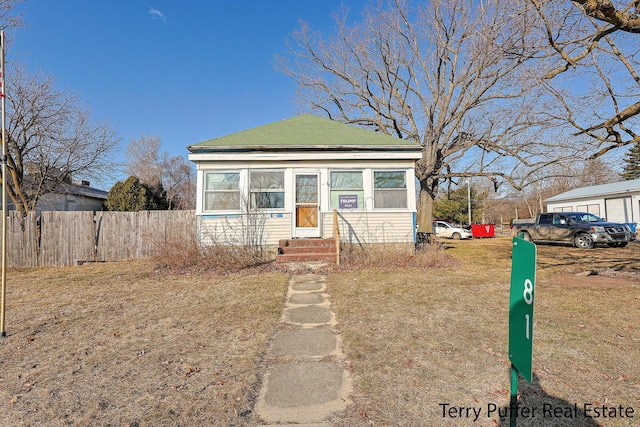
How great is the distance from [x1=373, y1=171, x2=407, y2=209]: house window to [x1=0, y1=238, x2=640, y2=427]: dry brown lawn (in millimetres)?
3901

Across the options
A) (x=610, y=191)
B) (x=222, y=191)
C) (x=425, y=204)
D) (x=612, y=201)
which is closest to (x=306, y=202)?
(x=222, y=191)

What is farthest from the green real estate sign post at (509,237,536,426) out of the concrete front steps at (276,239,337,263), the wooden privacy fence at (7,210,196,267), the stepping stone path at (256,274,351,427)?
the wooden privacy fence at (7,210,196,267)

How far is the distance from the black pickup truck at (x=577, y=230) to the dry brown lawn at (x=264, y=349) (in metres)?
8.59

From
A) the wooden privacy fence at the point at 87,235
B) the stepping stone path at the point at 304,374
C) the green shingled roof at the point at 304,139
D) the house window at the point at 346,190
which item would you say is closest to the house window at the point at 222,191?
the green shingled roof at the point at 304,139

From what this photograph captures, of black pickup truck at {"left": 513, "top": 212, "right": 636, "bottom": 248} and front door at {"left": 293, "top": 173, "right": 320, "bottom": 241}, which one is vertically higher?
front door at {"left": 293, "top": 173, "right": 320, "bottom": 241}

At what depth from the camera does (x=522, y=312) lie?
1637 millimetres

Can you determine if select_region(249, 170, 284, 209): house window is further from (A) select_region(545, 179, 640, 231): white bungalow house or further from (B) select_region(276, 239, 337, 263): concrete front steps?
(A) select_region(545, 179, 640, 231): white bungalow house

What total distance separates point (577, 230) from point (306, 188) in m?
12.7

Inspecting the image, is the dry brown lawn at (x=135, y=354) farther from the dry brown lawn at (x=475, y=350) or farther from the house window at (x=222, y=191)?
the house window at (x=222, y=191)

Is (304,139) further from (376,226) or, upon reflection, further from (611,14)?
(611,14)

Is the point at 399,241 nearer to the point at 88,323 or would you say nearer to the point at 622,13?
the point at 622,13

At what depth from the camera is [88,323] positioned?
436 cm

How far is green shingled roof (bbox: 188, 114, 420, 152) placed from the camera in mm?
9742

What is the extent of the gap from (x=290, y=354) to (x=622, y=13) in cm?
704
